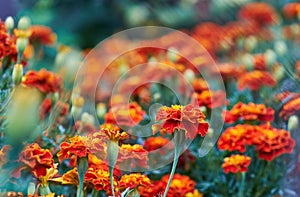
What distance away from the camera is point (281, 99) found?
2084mm

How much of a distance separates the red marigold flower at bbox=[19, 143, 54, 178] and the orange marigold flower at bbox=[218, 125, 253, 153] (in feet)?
1.82

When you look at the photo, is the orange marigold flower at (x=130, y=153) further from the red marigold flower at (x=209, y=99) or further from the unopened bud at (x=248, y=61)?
the unopened bud at (x=248, y=61)

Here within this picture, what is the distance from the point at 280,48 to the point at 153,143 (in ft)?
2.79

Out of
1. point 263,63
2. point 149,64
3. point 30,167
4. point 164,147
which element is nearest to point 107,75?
point 149,64

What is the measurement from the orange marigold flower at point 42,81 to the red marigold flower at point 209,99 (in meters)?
0.37

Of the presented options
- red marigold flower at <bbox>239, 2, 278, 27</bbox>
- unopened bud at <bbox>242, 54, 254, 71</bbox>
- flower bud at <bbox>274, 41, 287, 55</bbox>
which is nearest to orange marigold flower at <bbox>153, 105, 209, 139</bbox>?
unopened bud at <bbox>242, 54, 254, 71</bbox>

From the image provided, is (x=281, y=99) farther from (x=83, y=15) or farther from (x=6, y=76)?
(x=83, y=15)

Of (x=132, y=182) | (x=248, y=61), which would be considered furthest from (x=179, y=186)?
(x=248, y=61)

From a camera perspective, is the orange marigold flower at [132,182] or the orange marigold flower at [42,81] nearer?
the orange marigold flower at [132,182]

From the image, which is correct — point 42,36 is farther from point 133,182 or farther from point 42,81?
point 133,182

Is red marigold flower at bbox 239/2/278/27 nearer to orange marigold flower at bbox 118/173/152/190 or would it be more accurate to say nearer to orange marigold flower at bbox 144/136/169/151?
orange marigold flower at bbox 144/136/169/151

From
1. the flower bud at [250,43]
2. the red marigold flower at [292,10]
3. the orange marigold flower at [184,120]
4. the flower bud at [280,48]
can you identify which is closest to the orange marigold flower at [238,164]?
the orange marigold flower at [184,120]

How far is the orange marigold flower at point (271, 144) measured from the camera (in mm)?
1742

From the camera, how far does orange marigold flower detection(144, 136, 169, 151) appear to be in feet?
5.87
